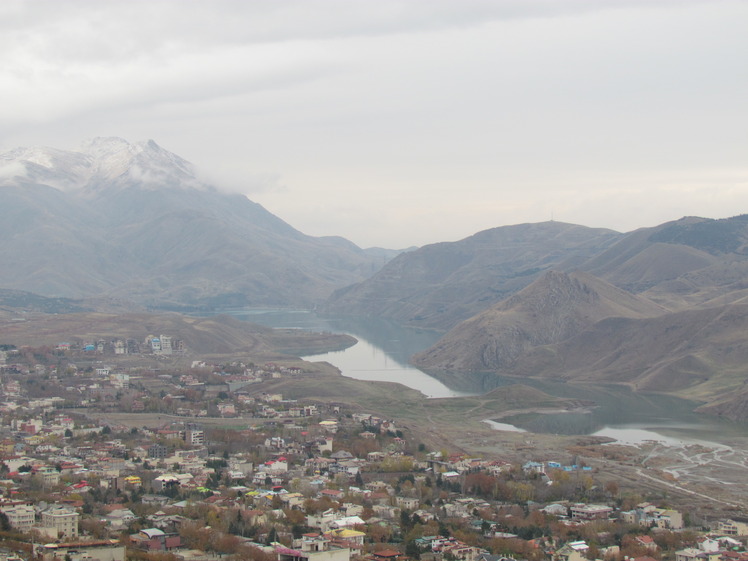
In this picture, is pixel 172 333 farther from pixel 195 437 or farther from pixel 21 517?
pixel 21 517

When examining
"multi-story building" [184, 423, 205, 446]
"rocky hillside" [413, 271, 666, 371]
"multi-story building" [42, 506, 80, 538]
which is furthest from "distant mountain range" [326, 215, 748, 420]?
"multi-story building" [42, 506, 80, 538]

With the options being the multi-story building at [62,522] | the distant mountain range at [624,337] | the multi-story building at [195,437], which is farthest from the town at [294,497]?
the distant mountain range at [624,337]

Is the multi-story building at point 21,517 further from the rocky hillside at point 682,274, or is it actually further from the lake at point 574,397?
the rocky hillside at point 682,274

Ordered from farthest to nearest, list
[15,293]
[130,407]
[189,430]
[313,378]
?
[15,293] → [313,378] → [130,407] → [189,430]

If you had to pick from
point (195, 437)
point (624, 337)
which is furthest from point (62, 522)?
point (624, 337)

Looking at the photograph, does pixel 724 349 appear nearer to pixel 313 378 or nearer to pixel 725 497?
pixel 313 378

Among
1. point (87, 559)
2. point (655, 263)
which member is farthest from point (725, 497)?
point (655, 263)
